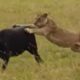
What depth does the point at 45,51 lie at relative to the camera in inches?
439

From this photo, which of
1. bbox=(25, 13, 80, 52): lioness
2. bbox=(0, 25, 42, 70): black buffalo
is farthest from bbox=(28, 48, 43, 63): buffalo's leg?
bbox=(25, 13, 80, 52): lioness

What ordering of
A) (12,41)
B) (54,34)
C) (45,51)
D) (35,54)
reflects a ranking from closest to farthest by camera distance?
(54,34), (12,41), (35,54), (45,51)

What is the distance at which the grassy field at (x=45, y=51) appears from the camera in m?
9.02

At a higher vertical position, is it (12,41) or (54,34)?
(54,34)

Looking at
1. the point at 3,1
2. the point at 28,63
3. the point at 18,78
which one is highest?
the point at 18,78

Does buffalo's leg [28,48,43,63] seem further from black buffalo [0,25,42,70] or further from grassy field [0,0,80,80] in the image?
black buffalo [0,25,42,70]

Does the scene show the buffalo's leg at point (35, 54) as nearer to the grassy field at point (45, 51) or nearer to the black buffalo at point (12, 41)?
the grassy field at point (45, 51)

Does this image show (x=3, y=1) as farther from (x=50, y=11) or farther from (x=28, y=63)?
(x=28, y=63)

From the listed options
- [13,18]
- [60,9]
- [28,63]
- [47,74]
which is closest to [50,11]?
[60,9]

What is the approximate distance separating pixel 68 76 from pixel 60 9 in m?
8.04

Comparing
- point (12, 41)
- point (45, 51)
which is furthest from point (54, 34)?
point (45, 51)

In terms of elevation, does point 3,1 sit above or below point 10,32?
below

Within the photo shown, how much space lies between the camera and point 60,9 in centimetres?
1681

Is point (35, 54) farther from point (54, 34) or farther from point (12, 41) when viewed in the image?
point (54, 34)
